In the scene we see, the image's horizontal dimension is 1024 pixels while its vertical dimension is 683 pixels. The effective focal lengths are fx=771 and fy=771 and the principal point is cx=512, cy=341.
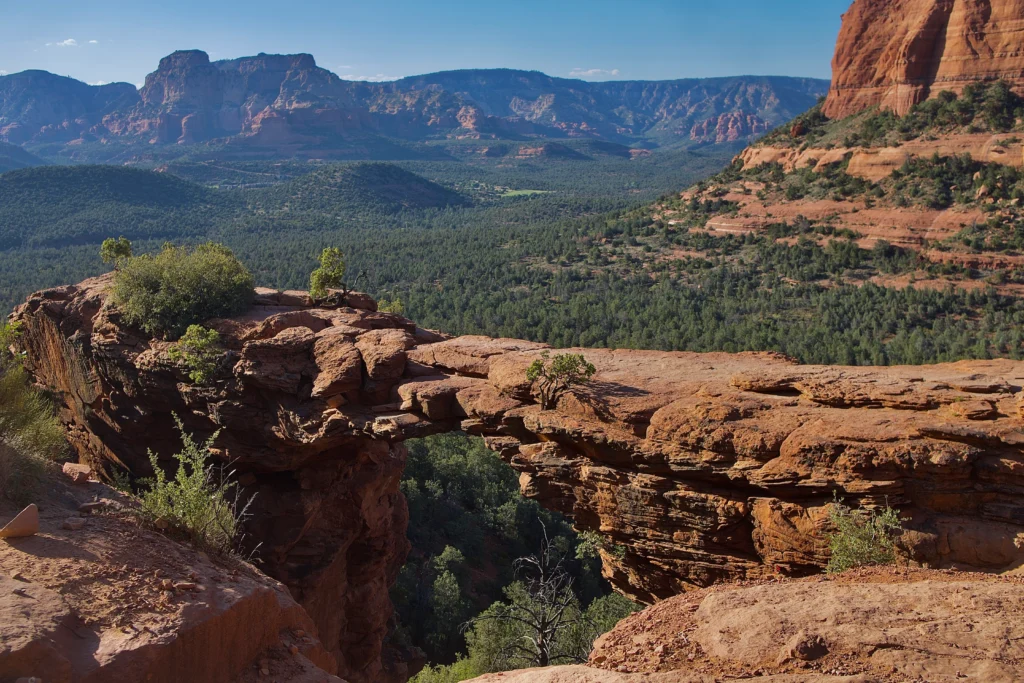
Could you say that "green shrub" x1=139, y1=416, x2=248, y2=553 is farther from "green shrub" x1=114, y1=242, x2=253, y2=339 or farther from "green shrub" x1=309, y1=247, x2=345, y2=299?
"green shrub" x1=309, y1=247, x2=345, y2=299

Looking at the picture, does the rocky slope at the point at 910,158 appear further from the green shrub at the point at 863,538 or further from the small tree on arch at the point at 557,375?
the green shrub at the point at 863,538

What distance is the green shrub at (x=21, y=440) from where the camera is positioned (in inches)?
378

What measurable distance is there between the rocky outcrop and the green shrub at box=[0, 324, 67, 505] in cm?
632

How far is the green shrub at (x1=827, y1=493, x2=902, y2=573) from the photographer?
9.65m

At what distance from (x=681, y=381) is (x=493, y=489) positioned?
21.7 m

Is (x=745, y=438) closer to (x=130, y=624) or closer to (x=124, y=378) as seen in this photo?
(x=130, y=624)

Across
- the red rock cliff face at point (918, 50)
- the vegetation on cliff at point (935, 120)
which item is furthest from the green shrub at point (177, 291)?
the red rock cliff face at point (918, 50)

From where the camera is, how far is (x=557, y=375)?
12.6m

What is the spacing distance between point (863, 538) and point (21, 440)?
37.3ft

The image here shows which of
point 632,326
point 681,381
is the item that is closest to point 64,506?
point 681,381

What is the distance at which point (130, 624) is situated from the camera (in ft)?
25.5

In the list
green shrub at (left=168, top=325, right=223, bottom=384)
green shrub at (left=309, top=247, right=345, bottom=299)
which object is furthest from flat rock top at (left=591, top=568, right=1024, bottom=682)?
green shrub at (left=309, top=247, right=345, bottom=299)

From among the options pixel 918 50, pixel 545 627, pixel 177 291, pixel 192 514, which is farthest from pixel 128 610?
pixel 918 50

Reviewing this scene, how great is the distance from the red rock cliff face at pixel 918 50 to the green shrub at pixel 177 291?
196 ft
